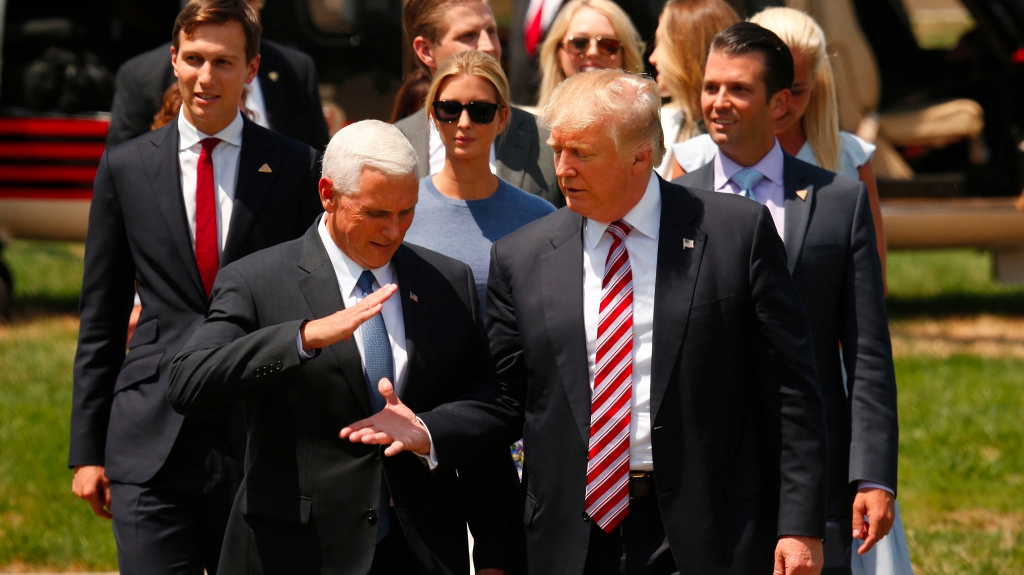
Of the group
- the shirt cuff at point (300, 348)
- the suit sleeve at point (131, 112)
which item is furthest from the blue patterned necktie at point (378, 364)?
the suit sleeve at point (131, 112)

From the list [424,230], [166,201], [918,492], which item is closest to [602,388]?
[424,230]

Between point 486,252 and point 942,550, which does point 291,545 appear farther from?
point 942,550

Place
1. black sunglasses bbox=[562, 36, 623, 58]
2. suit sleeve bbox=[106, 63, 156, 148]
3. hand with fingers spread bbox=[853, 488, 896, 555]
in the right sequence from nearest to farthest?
hand with fingers spread bbox=[853, 488, 896, 555]
black sunglasses bbox=[562, 36, 623, 58]
suit sleeve bbox=[106, 63, 156, 148]

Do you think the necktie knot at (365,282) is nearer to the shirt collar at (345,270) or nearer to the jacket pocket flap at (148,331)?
the shirt collar at (345,270)

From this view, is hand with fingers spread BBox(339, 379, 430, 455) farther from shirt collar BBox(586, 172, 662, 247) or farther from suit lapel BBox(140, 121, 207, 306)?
suit lapel BBox(140, 121, 207, 306)

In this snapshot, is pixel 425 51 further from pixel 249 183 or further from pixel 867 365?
pixel 867 365

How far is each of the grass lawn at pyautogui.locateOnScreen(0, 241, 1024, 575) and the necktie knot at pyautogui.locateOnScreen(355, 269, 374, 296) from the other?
3009mm

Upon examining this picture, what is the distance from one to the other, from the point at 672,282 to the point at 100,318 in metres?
1.61

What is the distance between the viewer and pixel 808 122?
4.13 meters

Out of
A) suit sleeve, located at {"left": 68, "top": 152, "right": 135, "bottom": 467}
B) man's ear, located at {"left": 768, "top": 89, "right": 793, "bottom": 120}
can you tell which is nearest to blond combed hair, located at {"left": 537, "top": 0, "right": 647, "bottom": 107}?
man's ear, located at {"left": 768, "top": 89, "right": 793, "bottom": 120}

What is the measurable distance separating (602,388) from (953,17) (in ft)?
86.4

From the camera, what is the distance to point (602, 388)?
3006mm

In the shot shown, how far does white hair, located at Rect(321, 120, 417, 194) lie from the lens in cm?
296

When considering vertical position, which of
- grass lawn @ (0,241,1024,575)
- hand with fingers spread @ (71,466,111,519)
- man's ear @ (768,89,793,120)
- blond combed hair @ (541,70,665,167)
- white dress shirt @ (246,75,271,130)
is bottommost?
grass lawn @ (0,241,1024,575)
